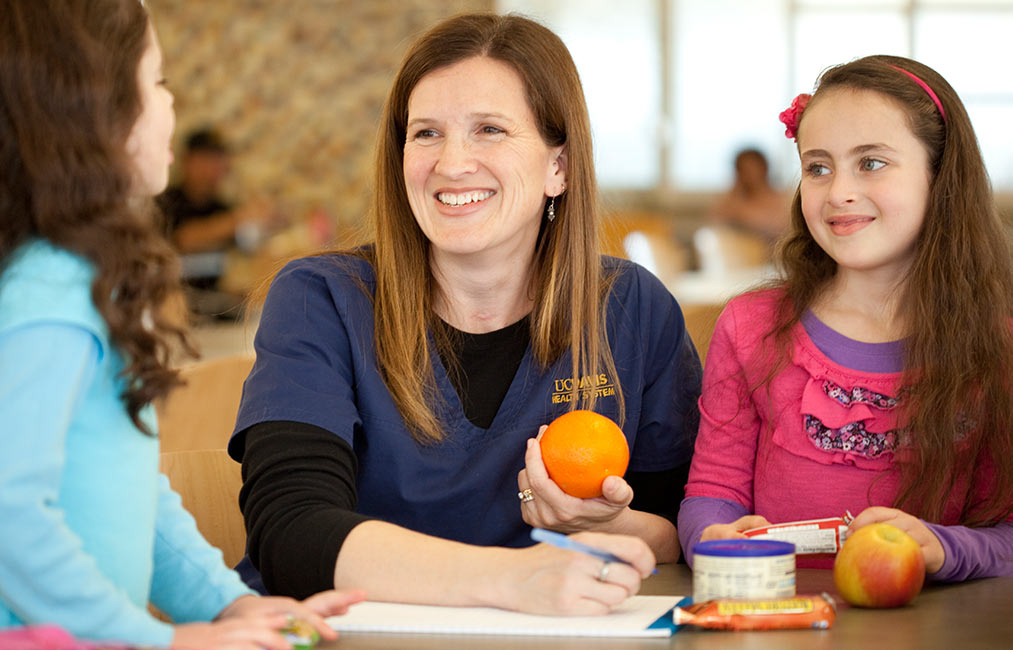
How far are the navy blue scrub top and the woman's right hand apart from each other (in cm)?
48

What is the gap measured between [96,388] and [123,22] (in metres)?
0.31

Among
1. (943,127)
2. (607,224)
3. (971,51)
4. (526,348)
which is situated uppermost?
(971,51)

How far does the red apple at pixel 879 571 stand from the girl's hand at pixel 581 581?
0.20 metres

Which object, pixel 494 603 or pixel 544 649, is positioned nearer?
pixel 544 649

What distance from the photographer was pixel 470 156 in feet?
5.47

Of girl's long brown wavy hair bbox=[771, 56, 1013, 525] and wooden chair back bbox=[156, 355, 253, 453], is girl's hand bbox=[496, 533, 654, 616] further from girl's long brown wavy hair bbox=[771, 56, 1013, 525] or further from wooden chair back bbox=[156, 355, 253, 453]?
wooden chair back bbox=[156, 355, 253, 453]

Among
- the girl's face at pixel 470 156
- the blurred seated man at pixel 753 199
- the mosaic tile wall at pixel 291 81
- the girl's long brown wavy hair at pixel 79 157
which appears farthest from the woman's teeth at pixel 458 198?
the mosaic tile wall at pixel 291 81

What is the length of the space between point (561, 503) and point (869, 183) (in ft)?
2.00

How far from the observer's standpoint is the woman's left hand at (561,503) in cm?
140

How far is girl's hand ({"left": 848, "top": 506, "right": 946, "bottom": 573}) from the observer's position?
4.23 feet

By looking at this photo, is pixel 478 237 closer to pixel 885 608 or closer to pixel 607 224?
pixel 607 224

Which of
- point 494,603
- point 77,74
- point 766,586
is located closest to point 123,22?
point 77,74

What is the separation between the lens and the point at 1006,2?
292 inches

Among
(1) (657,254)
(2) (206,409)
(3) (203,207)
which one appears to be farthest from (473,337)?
(3) (203,207)
